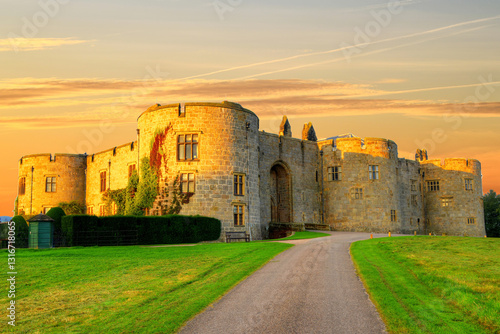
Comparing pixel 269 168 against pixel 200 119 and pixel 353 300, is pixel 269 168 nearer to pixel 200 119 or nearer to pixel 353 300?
pixel 200 119

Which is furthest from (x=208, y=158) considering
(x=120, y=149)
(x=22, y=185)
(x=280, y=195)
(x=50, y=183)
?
(x=22, y=185)

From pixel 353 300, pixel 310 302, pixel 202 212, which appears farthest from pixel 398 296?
pixel 202 212

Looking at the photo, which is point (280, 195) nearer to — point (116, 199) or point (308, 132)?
point (308, 132)

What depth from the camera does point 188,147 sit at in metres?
37.5

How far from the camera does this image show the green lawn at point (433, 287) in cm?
1115

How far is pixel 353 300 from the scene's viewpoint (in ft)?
42.1

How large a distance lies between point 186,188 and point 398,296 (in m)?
25.2

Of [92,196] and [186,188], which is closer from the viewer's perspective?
[186,188]

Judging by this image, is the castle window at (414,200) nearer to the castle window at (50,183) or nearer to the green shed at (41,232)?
the castle window at (50,183)

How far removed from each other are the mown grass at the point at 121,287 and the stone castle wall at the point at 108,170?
2337 centimetres

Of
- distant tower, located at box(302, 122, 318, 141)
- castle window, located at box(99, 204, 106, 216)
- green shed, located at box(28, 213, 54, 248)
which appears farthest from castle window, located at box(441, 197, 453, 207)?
green shed, located at box(28, 213, 54, 248)

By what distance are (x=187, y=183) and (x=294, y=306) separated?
25467mm

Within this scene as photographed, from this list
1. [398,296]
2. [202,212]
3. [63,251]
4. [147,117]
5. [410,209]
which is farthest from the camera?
[410,209]

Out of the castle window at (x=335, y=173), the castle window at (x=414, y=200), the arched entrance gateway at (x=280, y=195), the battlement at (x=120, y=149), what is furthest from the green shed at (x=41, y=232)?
the castle window at (x=414, y=200)
